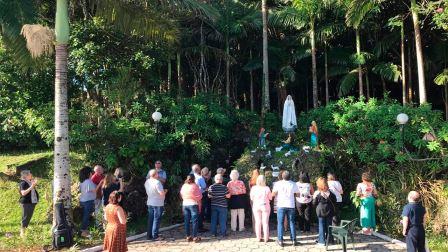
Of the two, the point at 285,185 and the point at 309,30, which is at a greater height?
the point at 309,30

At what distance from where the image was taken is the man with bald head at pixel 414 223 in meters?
7.00

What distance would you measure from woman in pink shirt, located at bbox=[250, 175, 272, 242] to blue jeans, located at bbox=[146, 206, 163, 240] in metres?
2.04

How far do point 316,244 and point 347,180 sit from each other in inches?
156

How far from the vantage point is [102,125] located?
1221 cm

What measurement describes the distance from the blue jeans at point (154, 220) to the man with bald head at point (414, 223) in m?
4.79

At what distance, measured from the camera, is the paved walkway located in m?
8.31

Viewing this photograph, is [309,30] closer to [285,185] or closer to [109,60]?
[109,60]

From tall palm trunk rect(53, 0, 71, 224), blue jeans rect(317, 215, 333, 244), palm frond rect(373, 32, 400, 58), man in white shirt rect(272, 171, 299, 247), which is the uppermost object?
palm frond rect(373, 32, 400, 58)

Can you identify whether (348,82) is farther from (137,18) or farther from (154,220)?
(154,220)

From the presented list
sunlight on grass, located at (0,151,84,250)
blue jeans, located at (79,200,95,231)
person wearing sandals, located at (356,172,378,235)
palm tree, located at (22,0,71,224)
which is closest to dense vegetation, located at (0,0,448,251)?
palm tree, located at (22,0,71,224)

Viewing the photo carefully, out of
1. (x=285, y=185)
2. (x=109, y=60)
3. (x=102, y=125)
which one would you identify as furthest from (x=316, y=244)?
(x=109, y=60)

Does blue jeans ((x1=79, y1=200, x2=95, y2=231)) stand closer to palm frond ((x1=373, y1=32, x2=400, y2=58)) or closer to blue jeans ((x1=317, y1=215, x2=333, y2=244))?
blue jeans ((x1=317, y1=215, x2=333, y2=244))

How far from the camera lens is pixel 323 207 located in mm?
8352

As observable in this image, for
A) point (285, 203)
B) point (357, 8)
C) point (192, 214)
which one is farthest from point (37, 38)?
point (357, 8)
